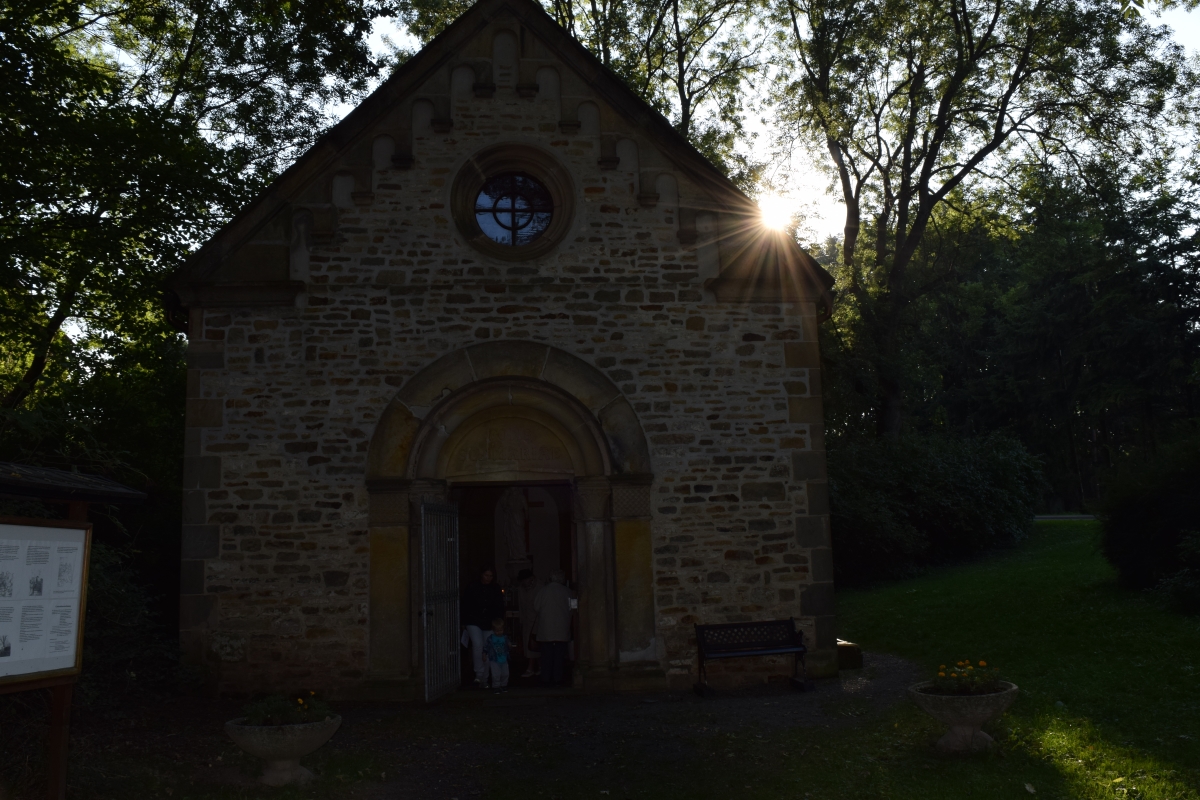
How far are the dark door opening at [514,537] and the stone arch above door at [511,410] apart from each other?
9.63 feet

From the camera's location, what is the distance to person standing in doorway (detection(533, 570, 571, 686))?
1029 centimetres

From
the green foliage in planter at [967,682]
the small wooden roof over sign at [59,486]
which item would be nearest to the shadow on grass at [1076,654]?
the green foliage in planter at [967,682]

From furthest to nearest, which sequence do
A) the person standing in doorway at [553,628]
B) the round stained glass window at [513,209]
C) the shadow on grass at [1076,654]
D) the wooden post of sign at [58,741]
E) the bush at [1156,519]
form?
the bush at [1156,519] < the round stained glass window at [513,209] < the person standing in doorway at [553,628] < the shadow on grass at [1076,654] < the wooden post of sign at [58,741]

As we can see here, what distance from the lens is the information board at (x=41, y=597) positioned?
468cm

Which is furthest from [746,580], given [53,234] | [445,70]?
[53,234]

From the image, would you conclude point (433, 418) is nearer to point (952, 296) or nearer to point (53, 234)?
point (53, 234)

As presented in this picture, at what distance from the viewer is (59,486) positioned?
508 centimetres

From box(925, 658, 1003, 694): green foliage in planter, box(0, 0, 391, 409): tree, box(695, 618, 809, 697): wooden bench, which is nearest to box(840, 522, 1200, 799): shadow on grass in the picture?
box(925, 658, 1003, 694): green foliage in planter

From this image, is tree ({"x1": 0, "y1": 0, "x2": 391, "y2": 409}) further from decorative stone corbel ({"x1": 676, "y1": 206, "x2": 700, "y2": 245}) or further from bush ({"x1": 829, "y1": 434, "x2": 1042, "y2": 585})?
bush ({"x1": 829, "y1": 434, "x2": 1042, "y2": 585})

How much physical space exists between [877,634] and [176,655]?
898 cm

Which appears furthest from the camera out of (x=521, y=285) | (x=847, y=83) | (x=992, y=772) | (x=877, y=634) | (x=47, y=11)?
(x=847, y=83)

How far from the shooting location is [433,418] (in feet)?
32.2

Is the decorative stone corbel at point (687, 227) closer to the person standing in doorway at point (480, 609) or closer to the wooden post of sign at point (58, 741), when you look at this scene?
the person standing in doorway at point (480, 609)

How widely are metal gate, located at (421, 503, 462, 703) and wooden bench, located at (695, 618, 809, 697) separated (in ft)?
8.50
